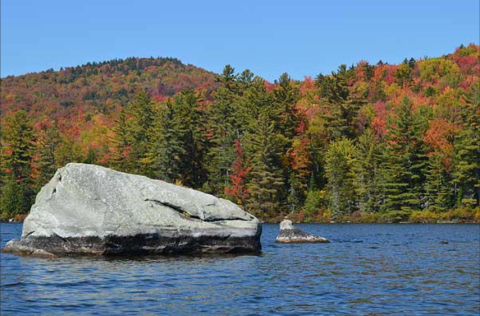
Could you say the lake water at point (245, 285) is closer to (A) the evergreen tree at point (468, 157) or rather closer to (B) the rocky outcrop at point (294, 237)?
(B) the rocky outcrop at point (294, 237)

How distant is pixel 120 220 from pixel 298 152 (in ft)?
195

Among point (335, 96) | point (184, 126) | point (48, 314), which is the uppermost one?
point (335, 96)

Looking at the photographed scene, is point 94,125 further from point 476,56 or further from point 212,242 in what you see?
point 212,242

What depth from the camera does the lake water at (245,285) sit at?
14680mm

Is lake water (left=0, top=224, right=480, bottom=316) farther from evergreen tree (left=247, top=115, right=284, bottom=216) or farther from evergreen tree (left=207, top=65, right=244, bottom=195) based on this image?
evergreen tree (left=207, top=65, right=244, bottom=195)

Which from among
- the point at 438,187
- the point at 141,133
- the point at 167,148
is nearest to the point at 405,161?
the point at 438,187

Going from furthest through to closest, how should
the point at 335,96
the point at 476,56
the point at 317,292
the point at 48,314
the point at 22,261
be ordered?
the point at 476,56, the point at 335,96, the point at 22,261, the point at 317,292, the point at 48,314

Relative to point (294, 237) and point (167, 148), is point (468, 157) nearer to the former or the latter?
point (167, 148)

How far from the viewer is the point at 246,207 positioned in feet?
248

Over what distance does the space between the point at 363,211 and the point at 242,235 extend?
1997 inches

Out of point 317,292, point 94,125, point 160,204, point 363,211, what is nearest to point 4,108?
point 94,125

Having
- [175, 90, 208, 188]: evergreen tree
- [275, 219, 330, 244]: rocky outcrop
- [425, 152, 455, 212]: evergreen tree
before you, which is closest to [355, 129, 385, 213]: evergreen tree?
[425, 152, 455, 212]: evergreen tree

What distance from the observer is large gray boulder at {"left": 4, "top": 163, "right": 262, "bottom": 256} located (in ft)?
84.5

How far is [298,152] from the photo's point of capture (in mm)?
83688
